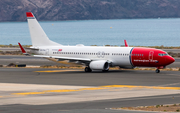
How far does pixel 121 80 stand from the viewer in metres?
41.2

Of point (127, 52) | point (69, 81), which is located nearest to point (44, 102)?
point (69, 81)

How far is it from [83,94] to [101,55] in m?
23.0

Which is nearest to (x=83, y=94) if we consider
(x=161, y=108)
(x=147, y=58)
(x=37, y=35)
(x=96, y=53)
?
(x=161, y=108)

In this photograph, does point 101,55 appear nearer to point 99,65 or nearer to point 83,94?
point 99,65

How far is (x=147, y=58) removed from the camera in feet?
161

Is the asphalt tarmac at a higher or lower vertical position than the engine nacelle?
lower

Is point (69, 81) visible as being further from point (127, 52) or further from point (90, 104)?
point (90, 104)

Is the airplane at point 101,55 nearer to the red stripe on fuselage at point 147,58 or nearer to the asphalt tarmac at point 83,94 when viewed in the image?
the red stripe on fuselage at point 147,58

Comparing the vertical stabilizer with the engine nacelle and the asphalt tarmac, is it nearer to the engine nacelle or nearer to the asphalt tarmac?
the engine nacelle

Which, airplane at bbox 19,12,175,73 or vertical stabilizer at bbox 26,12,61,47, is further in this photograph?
vertical stabilizer at bbox 26,12,61,47

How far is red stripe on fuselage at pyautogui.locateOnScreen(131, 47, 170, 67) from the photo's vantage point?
48906 millimetres

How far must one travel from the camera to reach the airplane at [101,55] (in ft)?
162

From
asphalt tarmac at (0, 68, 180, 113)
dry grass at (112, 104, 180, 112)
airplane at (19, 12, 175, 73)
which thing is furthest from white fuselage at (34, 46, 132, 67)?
dry grass at (112, 104, 180, 112)

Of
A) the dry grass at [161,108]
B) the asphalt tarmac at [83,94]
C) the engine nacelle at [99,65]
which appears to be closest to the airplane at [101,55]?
the engine nacelle at [99,65]
